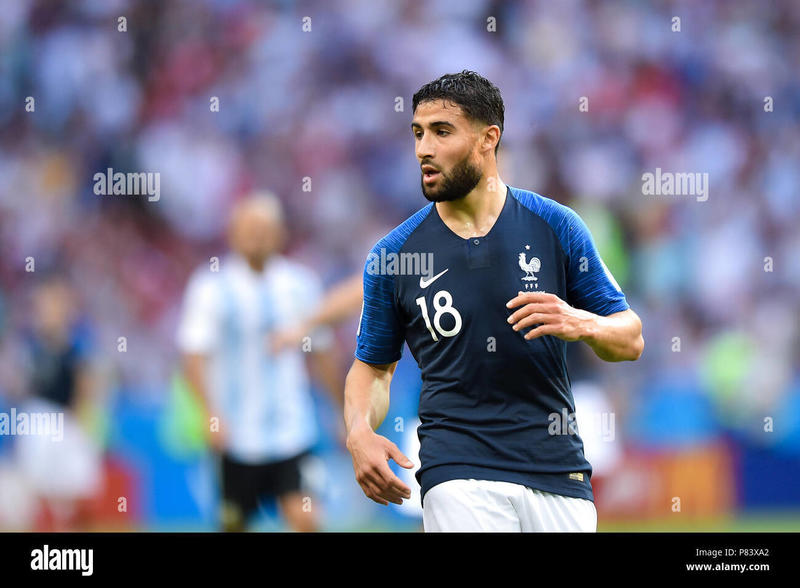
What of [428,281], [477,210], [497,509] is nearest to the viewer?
[497,509]

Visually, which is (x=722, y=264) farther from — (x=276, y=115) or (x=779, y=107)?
(x=276, y=115)

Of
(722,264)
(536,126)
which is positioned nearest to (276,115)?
(536,126)

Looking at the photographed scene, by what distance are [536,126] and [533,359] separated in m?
5.50

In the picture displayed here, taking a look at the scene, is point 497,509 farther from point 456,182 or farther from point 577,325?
point 456,182

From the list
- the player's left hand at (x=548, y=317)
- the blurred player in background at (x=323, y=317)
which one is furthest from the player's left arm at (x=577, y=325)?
the blurred player in background at (x=323, y=317)

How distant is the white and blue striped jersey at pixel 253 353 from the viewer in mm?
6738

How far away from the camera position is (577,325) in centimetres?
333

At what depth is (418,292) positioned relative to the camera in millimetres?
3732

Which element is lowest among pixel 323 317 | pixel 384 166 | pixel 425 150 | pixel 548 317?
pixel 548 317

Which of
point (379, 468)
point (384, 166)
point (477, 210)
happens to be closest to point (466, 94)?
point (477, 210)

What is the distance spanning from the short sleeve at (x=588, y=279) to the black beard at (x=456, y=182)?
1.39 feet

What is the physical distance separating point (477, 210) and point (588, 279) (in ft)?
1.68

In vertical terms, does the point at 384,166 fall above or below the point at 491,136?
above

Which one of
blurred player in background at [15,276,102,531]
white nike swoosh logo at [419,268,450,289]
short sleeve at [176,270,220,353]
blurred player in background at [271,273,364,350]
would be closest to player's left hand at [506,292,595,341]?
white nike swoosh logo at [419,268,450,289]
